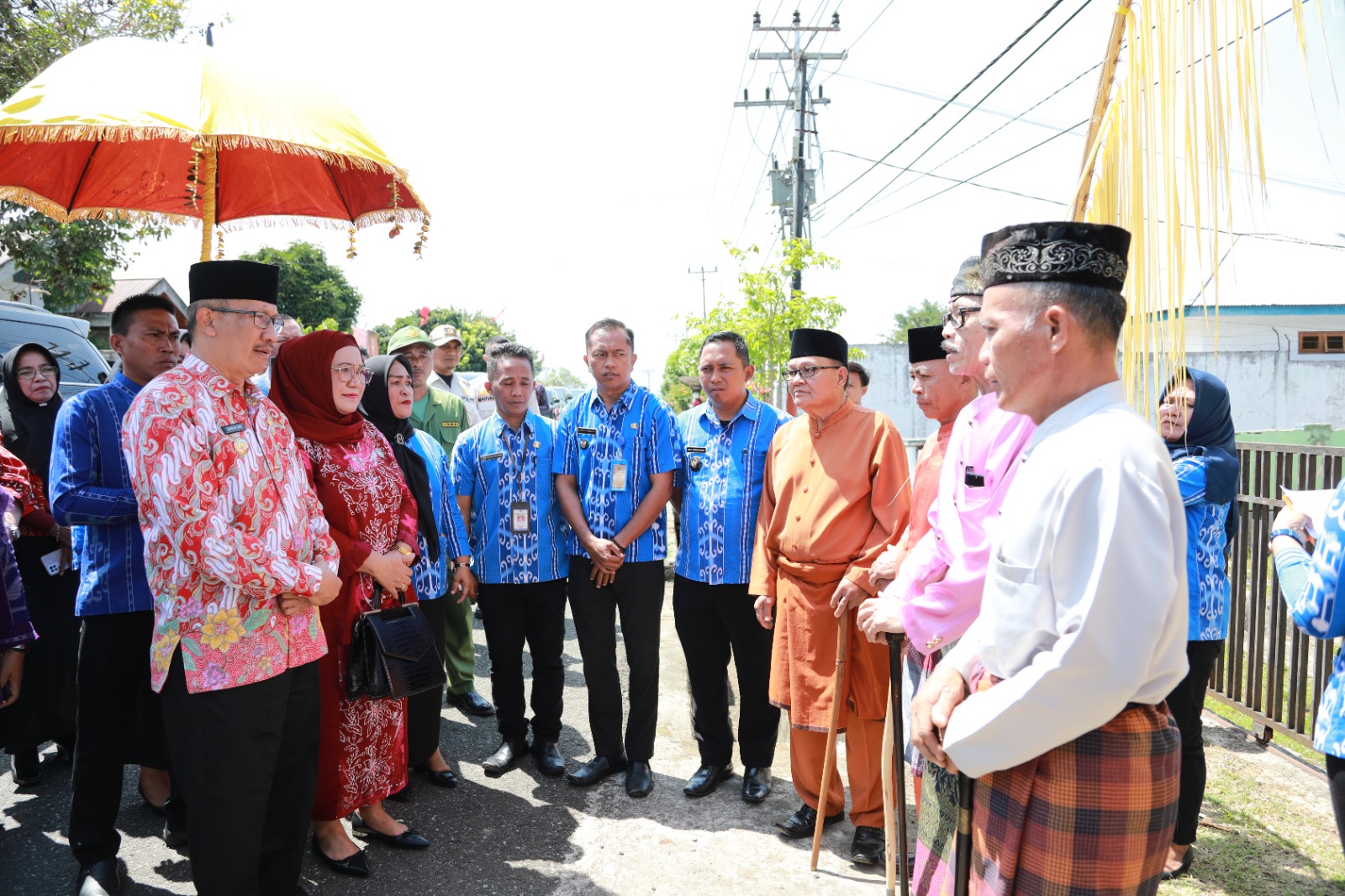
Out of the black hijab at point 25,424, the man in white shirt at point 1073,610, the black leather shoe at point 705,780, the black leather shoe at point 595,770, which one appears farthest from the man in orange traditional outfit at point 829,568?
the black hijab at point 25,424

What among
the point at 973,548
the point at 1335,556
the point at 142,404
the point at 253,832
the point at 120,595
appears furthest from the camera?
the point at 120,595

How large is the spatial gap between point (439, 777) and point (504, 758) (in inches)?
13.9

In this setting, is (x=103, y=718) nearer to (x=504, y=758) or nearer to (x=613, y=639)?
(x=504, y=758)

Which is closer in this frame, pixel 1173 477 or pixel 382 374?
pixel 1173 477

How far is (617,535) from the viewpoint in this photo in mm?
4270

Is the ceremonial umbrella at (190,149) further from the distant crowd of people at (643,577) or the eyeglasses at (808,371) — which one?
the eyeglasses at (808,371)

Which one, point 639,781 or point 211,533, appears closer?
point 211,533

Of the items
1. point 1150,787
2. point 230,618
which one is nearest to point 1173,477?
point 1150,787

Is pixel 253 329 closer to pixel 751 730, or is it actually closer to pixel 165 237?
pixel 751 730

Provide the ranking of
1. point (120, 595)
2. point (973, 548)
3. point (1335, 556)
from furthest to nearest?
point (120, 595)
point (973, 548)
point (1335, 556)

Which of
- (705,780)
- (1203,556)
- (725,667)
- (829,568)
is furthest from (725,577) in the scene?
(1203,556)

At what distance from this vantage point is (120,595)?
3221 millimetres

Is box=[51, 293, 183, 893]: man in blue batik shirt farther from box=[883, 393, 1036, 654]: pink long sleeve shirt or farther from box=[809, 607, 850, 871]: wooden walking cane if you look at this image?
box=[883, 393, 1036, 654]: pink long sleeve shirt

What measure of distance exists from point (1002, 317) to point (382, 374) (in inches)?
131
